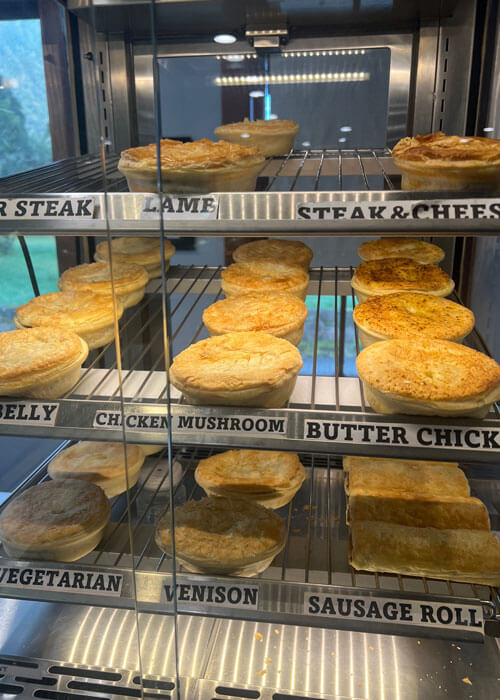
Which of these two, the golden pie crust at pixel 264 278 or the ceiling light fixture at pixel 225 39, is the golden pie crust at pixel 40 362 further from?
the ceiling light fixture at pixel 225 39

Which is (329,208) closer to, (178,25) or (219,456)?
(178,25)

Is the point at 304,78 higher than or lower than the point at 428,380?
higher

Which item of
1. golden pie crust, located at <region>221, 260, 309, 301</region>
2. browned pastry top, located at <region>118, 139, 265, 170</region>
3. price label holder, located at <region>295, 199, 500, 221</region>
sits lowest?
golden pie crust, located at <region>221, 260, 309, 301</region>

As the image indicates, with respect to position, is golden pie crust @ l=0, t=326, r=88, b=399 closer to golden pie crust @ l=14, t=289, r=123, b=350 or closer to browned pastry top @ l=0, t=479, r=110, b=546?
golden pie crust @ l=14, t=289, r=123, b=350

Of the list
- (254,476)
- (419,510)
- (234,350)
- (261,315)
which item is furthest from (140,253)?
(419,510)

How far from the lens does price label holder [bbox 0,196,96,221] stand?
1.22m

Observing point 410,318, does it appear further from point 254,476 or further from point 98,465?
point 98,465

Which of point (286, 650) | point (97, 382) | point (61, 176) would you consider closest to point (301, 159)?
point (61, 176)

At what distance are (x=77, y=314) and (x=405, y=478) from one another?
104 cm

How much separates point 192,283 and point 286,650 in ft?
3.60

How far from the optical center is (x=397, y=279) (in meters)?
1.75

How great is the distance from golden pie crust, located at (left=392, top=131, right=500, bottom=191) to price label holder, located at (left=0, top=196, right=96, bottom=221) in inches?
26.6

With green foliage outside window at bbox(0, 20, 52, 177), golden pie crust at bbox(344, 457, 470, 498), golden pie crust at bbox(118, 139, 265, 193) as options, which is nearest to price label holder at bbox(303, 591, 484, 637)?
golden pie crust at bbox(344, 457, 470, 498)

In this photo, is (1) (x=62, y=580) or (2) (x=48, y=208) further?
(1) (x=62, y=580)
